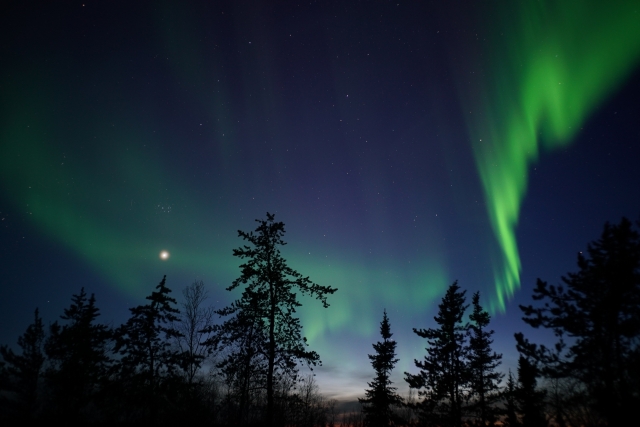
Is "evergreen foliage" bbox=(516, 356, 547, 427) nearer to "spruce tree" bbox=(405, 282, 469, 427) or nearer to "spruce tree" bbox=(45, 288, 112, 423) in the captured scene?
"spruce tree" bbox=(405, 282, 469, 427)

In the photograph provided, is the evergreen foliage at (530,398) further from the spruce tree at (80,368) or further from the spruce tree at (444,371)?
the spruce tree at (80,368)

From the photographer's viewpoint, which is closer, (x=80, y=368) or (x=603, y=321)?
(x=603, y=321)

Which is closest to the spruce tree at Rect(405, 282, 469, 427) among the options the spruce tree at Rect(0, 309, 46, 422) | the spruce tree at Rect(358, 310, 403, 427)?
the spruce tree at Rect(358, 310, 403, 427)

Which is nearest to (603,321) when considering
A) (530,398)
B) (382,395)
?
(530,398)

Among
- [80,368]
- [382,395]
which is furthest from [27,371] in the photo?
[382,395]

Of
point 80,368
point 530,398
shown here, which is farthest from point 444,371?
point 80,368

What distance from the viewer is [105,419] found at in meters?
22.9

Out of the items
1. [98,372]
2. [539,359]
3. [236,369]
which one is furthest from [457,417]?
[98,372]

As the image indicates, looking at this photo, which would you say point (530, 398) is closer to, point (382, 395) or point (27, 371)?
point (382, 395)

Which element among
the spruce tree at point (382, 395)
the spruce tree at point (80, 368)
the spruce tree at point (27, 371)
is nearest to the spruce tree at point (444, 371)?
the spruce tree at point (382, 395)

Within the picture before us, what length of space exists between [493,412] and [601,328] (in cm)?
1645

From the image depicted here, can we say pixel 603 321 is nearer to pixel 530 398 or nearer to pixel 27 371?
pixel 530 398

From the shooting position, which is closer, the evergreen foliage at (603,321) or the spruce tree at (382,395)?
the evergreen foliage at (603,321)

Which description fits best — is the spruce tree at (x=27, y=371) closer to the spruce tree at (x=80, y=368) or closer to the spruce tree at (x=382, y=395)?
the spruce tree at (x=80, y=368)
